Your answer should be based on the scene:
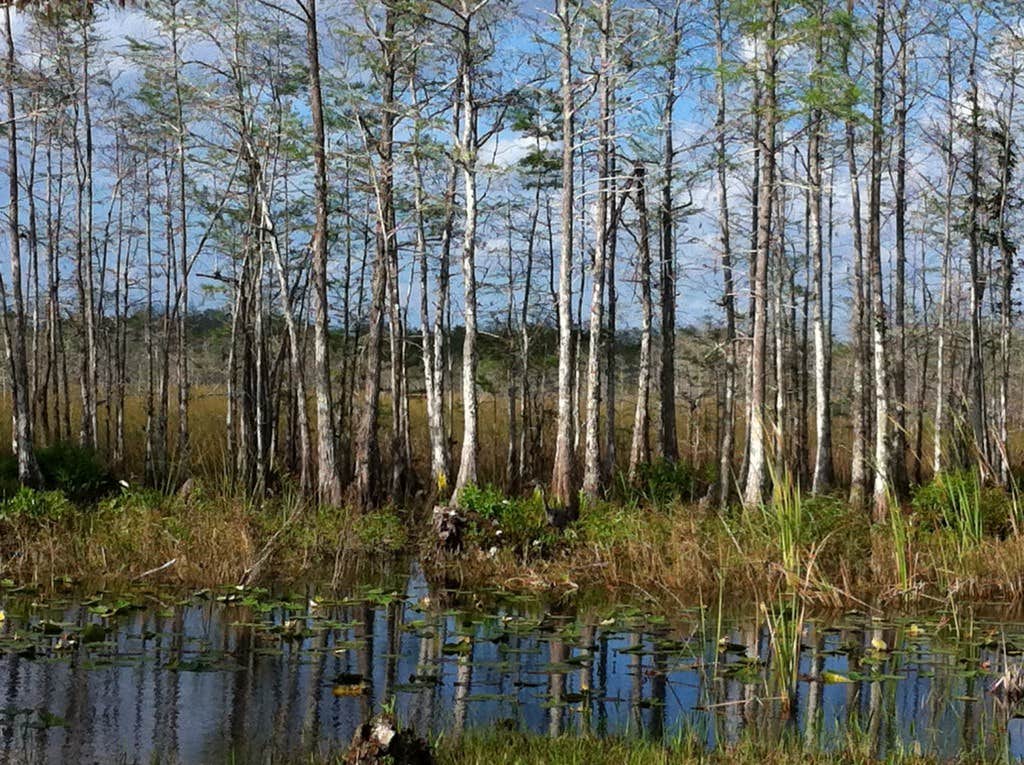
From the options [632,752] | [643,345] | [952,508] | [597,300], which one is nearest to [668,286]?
[643,345]

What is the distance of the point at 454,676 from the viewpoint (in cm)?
751

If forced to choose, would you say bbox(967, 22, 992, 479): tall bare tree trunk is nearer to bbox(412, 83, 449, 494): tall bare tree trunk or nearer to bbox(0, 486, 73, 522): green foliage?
bbox(412, 83, 449, 494): tall bare tree trunk

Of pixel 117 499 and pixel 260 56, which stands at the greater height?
pixel 260 56

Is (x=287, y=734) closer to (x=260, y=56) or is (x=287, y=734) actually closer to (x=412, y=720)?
(x=412, y=720)

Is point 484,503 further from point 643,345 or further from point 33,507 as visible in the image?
point 643,345

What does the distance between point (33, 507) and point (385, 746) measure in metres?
9.73

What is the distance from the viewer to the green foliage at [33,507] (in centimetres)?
1255

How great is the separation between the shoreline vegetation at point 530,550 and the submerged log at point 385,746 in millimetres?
5794

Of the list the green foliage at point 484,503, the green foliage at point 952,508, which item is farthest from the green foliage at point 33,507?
the green foliage at point 952,508

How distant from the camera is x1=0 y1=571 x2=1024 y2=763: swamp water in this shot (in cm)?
601

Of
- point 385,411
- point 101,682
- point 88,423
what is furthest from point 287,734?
point 385,411

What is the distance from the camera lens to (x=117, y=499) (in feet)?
46.3

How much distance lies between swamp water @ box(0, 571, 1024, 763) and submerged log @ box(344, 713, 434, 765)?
3.30 ft

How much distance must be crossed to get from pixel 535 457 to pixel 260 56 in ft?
37.5
